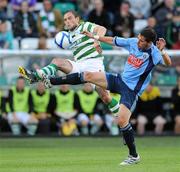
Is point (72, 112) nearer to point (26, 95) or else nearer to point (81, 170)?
point (26, 95)

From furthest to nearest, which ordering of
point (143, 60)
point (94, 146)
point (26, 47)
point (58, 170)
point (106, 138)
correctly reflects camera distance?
1. point (26, 47)
2. point (106, 138)
3. point (94, 146)
4. point (143, 60)
5. point (58, 170)

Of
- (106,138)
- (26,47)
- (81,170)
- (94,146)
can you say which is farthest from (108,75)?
(26,47)

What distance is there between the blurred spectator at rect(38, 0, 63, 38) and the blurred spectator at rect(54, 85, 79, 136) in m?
2.11

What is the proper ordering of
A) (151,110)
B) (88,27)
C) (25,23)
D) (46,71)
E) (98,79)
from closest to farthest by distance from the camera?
(98,79), (46,71), (88,27), (151,110), (25,23)

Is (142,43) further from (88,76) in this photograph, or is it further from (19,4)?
(19,4)

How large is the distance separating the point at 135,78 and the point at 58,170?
2.04 m

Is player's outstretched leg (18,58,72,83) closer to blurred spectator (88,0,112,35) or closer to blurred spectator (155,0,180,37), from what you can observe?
blurred spectator (88,0,112,35)

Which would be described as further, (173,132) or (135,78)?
(173,132)

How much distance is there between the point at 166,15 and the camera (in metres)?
21.7

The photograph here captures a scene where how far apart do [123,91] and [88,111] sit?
712 centimetres

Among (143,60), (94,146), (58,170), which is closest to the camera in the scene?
(58,170)

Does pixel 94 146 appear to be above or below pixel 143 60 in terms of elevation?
below

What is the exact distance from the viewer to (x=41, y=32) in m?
20.8

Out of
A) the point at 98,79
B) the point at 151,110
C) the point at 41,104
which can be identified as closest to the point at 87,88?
the point at 41,104
